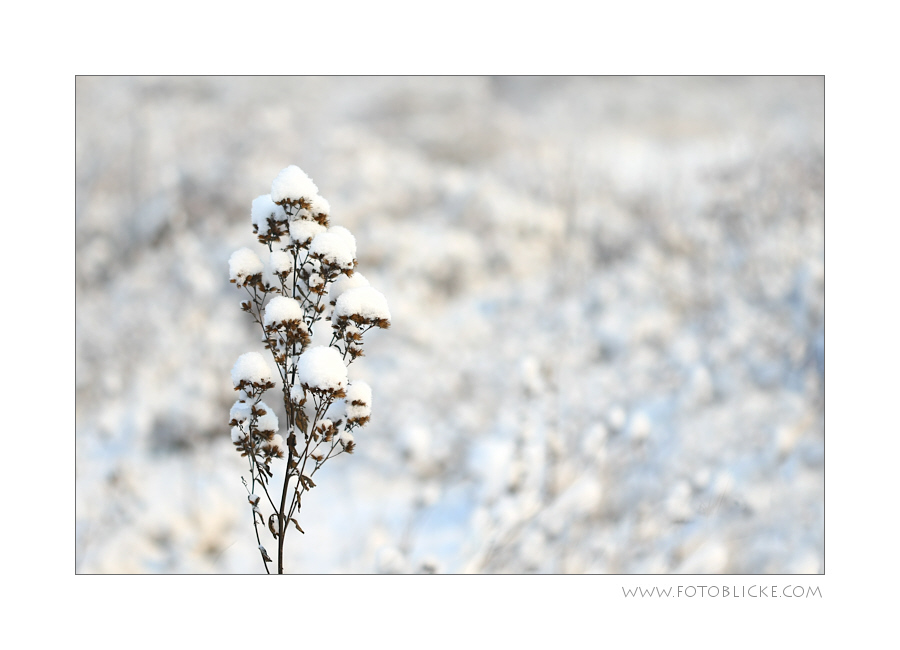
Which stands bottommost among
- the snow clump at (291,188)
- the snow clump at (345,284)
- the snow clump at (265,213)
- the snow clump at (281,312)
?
the snow clump at (281,312)

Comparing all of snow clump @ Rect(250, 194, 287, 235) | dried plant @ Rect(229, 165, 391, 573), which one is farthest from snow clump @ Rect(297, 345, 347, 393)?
snow clump @ Rect(250, 194, 287, 235)

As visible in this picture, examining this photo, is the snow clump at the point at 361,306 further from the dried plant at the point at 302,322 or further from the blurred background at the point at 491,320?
the blurred background at the point at 491,320

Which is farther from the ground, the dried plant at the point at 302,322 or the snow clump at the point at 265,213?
the snow clump at the point at 265,213

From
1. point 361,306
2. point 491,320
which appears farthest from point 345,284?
point 491,320

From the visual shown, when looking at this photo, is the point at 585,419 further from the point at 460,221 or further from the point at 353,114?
the point at 353,114

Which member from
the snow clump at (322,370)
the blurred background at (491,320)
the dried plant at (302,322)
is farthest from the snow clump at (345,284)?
the blurred background at (491,320)

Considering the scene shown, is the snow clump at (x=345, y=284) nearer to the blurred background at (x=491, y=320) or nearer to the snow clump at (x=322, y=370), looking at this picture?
the snow clump at (x=322, y=370)

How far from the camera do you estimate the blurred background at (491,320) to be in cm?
158

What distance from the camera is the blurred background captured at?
158cm

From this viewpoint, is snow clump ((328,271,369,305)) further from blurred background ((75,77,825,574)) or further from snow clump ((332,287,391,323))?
blurred background ((75,77,825,574))

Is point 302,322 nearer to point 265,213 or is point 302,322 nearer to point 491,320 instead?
point 265,213

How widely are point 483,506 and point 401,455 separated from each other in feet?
0.88

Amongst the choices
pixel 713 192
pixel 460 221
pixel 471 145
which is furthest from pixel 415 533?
pixel 713 192

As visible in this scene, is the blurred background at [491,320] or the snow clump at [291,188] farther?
the blurred background at [491,320]
